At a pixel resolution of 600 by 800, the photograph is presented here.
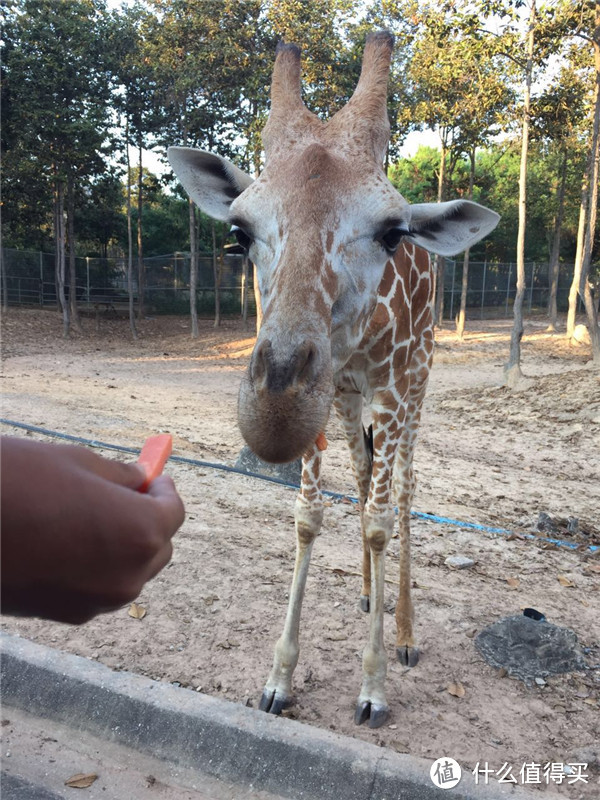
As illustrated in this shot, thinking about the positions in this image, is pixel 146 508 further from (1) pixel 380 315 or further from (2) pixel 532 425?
(2) pixel 532 425

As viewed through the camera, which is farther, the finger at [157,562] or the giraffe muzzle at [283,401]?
the giraffe muzzle at [283,401]

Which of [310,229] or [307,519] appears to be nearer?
[310,229]

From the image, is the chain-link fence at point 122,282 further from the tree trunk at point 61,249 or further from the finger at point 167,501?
the finger at point 167,501

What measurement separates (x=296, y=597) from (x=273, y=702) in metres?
0.52

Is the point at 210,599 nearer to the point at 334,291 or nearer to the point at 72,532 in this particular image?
the point at 334,291

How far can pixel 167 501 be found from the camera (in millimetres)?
1055

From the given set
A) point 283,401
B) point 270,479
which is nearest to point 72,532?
point 283,401

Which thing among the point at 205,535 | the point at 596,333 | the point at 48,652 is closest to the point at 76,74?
the point at 596,333

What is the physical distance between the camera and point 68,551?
914 millimetres

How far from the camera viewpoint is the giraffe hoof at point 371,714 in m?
3.05

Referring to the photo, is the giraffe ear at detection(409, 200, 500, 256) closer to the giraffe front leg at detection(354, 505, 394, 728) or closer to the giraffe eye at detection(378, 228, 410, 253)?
the giraffe eye at detection(378, 228, 410, 253)

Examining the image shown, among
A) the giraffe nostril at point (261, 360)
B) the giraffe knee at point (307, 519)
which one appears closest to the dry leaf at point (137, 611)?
the giraffe knee at point (307, 519)

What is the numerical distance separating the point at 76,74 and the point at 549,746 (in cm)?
2343

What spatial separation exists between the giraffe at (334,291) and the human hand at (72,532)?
3.47 feet
